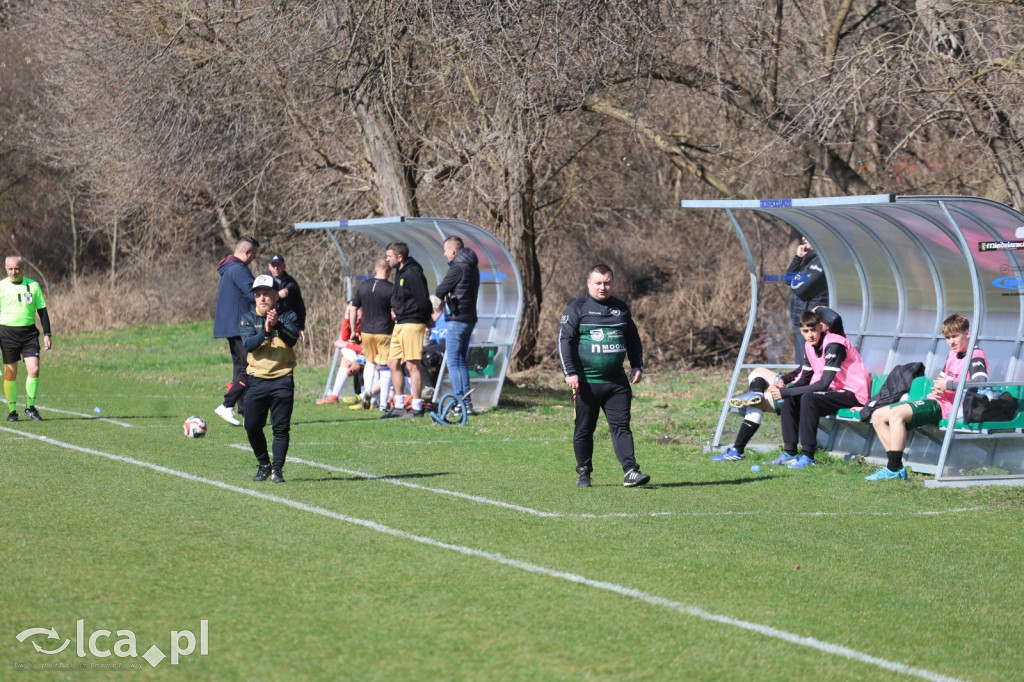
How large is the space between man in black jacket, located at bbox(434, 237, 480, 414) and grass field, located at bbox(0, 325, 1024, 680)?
2.89m

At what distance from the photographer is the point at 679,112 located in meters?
22.9

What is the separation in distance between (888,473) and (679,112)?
528 inches

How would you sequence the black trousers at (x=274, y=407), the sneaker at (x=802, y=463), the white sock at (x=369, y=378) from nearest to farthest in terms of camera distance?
the black trousers at (x=274, y=407) → the sneaker at (x=802, y=463) → the white sock at (x=369, y=378)

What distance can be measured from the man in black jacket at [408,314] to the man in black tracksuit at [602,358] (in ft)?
17.5

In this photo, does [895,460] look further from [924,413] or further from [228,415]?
[228,415]

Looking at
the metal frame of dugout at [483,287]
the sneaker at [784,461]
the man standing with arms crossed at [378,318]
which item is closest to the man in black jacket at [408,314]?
the man standing with arms crossed at [378,318]

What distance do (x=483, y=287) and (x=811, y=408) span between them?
269 inches

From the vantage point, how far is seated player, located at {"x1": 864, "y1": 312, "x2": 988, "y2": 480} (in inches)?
416

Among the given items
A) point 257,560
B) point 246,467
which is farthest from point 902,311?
point 257,560

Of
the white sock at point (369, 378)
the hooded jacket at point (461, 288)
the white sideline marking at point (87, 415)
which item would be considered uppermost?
the hooded jacket at point (461, 288)

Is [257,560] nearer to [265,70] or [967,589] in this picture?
[967,589]

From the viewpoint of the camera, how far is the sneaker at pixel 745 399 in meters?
12.0

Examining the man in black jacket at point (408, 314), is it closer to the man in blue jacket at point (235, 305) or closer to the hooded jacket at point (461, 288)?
the hooded jacket at point (461, 288)

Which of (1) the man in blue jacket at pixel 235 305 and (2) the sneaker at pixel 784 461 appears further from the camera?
(1) the man in blue jacket at pixel 235 305
